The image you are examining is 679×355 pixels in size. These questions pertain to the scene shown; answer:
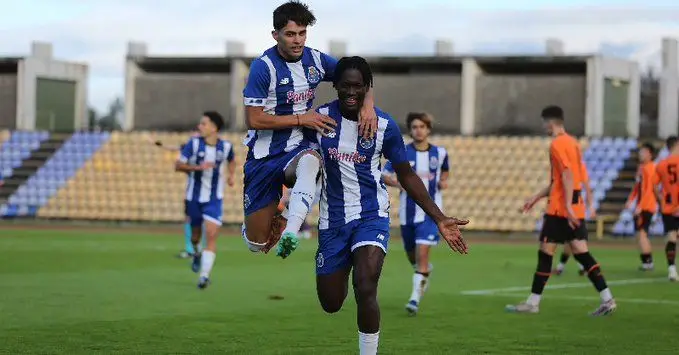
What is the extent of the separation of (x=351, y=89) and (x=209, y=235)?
828cm

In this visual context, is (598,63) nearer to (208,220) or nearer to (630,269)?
(630,269)

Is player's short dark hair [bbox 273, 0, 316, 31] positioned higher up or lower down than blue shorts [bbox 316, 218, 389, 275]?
higher up

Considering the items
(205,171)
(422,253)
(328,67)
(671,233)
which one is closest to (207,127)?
(205,171)

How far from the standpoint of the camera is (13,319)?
38.0 feet

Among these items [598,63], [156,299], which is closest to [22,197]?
[598,63]

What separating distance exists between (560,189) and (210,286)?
5.50 m

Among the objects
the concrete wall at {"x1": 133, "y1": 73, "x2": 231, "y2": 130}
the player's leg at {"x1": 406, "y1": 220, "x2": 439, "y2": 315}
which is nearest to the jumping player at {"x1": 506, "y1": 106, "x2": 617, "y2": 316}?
the player's leg at {"x1": 406, "y1": 220, "x2": 439, "y2": 315}

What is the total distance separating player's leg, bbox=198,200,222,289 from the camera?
15.6m

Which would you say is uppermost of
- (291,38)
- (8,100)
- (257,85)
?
(8,100)

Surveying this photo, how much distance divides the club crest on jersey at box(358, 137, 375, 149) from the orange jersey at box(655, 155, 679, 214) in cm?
1186

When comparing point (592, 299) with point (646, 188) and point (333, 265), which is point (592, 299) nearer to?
point (646, 188)

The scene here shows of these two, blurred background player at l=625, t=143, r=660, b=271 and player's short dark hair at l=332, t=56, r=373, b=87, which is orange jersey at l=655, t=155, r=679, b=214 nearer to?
blurred background player at l=625, t=143, r=660, b=271

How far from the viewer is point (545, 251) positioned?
43.1 feet

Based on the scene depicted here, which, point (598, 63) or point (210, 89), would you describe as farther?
point (210, 89)
